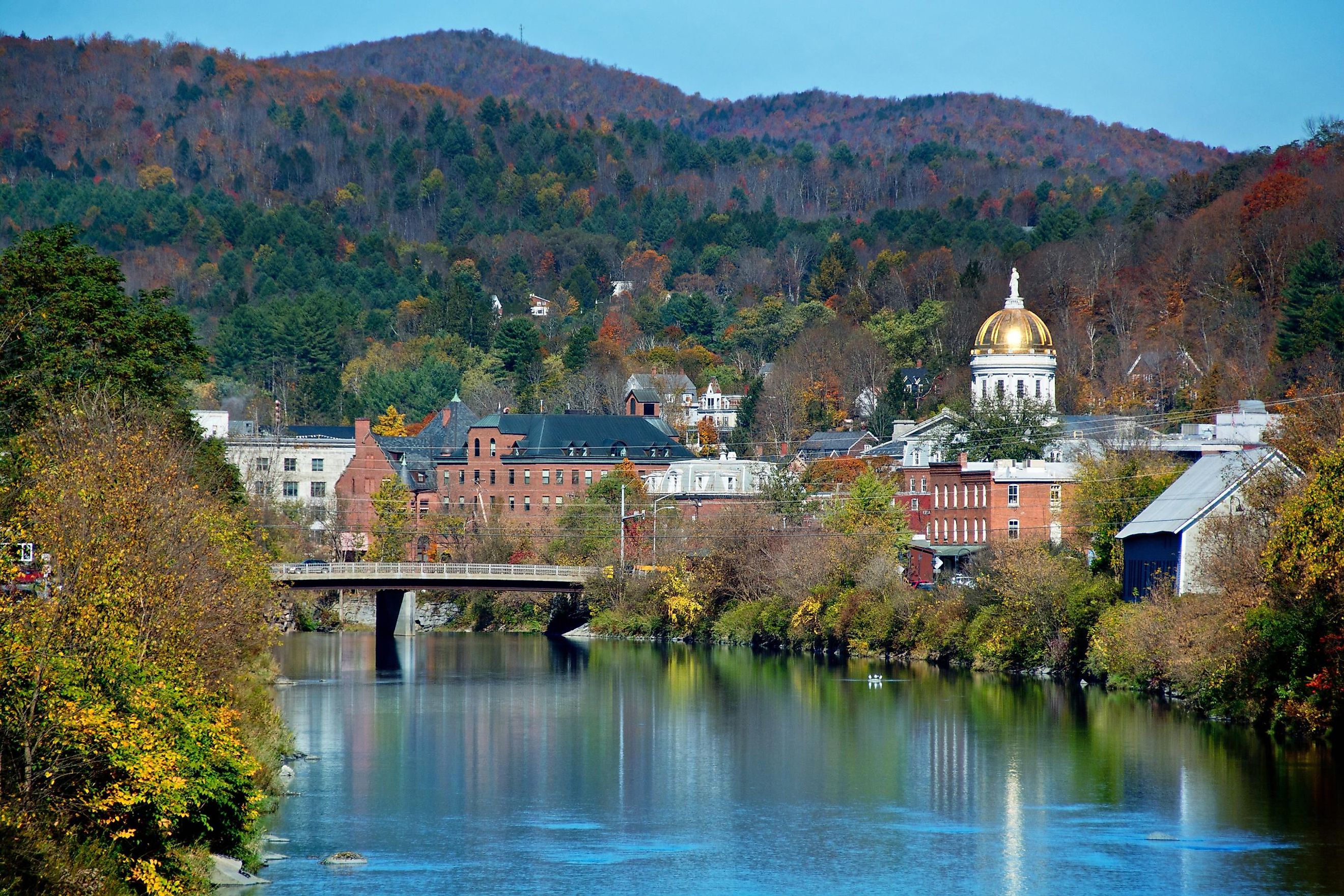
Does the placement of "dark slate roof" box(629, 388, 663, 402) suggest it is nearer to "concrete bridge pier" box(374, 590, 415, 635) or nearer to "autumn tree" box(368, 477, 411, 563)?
"autumn tree" box(368, 477, 411, 563)

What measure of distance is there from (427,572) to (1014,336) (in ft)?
170

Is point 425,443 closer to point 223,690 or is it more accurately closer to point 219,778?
point 223,690

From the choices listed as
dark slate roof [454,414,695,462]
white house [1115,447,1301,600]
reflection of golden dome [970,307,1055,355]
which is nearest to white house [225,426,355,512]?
dark slate roof [454,414,695,462]

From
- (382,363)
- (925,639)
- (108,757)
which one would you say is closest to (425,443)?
(382,363)

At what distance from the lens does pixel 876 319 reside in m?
175

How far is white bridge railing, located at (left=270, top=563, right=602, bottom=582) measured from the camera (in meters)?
88.3

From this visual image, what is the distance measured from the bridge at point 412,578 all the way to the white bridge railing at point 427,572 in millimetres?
25

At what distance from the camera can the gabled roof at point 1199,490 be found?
63.7m

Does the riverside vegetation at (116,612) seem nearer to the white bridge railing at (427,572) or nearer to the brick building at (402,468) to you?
the white bridge railing at (427,572)

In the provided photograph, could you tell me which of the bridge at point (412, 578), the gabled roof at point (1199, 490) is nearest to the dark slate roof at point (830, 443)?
the bridge at point (412, 578)

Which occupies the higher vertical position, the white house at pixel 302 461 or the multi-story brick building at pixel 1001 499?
the white house at pixel 302 461

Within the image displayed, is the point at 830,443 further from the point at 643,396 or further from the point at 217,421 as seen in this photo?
the point at 217,421

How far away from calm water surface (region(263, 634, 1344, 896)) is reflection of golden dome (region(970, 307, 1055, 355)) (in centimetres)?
6191

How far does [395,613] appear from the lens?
101250mm
